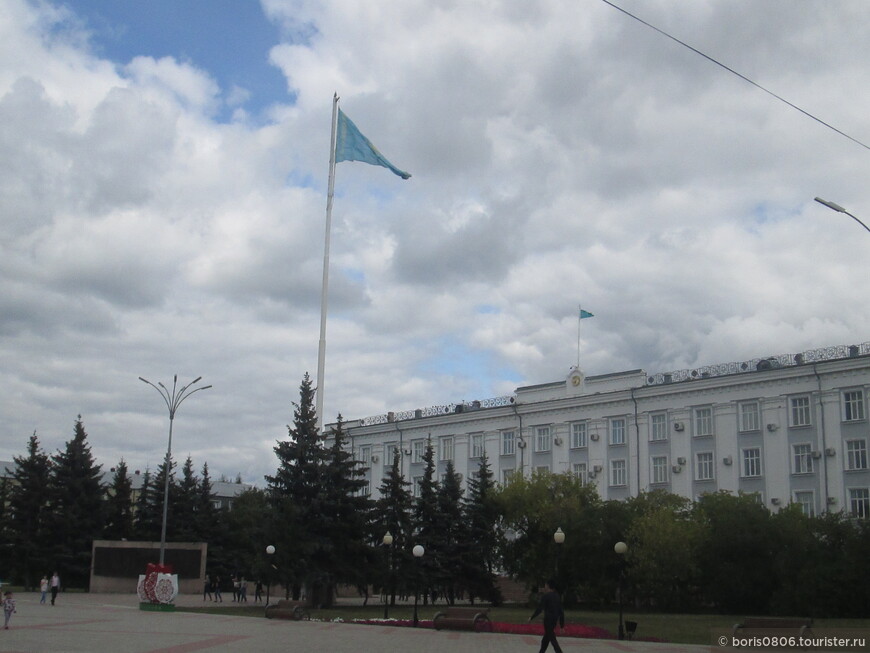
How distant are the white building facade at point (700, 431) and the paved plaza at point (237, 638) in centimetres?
2167

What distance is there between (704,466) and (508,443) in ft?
48.1

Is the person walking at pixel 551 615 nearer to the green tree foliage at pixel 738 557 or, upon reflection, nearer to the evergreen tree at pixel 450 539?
the green tree foliage at pixel 738 557

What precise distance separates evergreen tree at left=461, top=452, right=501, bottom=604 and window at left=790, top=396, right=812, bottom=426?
15748 mm

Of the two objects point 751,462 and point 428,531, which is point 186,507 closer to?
point 428,531

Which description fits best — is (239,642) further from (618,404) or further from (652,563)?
(618,404)

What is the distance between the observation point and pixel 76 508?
53.9 metres

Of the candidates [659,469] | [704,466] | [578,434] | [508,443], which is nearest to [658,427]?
[659,469]

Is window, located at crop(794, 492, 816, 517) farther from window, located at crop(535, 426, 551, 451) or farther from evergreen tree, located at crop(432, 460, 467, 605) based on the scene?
evergreen tree, located at crop(432, 460, 467, 605)

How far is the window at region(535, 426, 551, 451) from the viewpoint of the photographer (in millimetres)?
57500

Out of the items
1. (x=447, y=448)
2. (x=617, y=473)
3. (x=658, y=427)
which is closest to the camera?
(x=658, y=427)

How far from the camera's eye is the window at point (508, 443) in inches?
2349

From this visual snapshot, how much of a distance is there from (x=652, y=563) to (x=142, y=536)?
34.5 meters

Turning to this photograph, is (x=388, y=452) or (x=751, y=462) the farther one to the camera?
(x=388, y=452)

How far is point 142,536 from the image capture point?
5781 centimetres
